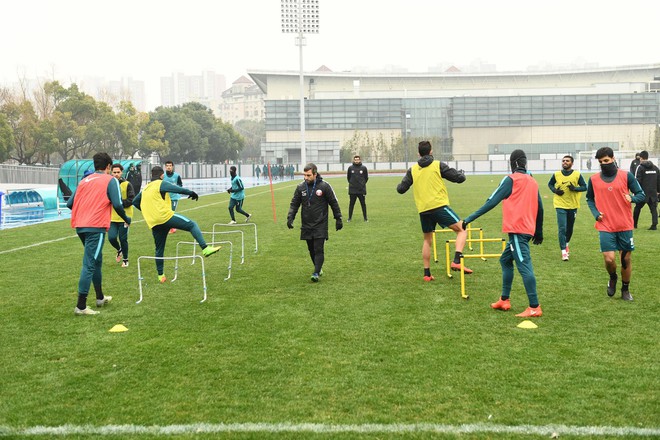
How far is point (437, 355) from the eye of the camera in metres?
6.21

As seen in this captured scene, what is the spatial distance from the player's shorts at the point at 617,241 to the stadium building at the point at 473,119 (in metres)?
96.8

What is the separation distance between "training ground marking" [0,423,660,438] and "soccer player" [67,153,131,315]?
3768mm

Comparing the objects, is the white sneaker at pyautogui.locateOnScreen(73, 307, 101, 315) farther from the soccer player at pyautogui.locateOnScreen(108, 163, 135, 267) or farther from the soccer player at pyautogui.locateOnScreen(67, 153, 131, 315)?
the soccer player at pyautogui.locateOnScreen(108, 163, 135, 267)

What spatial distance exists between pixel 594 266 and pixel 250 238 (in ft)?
27.7

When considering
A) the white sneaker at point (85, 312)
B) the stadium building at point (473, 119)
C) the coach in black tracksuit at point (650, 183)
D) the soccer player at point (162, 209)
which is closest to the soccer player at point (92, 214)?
the white sneaker at point (85, 312)

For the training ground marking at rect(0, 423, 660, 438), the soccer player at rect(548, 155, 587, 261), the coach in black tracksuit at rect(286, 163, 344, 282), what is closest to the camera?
the training ground marking at rect(0, 423, 660, 438)

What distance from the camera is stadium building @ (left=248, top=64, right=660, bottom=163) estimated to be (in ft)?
357

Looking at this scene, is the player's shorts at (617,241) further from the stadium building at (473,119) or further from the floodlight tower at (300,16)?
the stadium building at (473,119)

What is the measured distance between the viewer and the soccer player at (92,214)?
8242 mm

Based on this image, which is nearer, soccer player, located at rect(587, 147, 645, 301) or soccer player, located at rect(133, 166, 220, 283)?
soccer player, located at rect(587, 147, 645, 301)

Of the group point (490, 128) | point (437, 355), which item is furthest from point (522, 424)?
point (490, 128)

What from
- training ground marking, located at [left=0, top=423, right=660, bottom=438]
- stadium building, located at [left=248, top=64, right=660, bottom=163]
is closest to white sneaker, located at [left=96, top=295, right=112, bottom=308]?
training ground marking, located at [left=0, top=423, right=660, bottom=438]

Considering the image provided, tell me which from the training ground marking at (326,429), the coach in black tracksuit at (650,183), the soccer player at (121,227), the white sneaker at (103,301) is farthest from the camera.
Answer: the coach in black tracksuit at (650,183)

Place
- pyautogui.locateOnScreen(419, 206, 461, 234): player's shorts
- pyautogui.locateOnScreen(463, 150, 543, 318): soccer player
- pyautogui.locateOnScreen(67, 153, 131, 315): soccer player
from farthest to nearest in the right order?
pyautogui.locateOnScreen(419, 206, 461, 234): player's shorts → pyautogui.locateOnScreen(67, 153, 131, 315): soccer player → pyautogui.locateOnScreen(463, 150, 543, 318): soccer player
